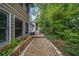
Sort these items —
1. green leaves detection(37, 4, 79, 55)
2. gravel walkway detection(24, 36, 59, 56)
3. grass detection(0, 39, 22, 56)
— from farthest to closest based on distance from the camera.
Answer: green leaves detection(37, 4, 79, 55) < gravel walkway detection(24, 36, 59, 56) < grass detection(0, 39, 22, 56)

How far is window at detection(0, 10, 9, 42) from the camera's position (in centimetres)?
283

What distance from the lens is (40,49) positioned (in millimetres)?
3537

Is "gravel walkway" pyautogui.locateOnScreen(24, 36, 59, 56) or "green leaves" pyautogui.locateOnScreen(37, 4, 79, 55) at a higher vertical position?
"green leaves" pyautogui.locateOnScreen(37, 4, 79, 55)

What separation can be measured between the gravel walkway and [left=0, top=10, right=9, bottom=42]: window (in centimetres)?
62

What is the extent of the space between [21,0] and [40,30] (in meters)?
1.01

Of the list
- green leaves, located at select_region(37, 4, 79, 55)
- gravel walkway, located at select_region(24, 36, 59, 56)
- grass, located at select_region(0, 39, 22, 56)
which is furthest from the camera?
green leaves, located at select_region(37, 4, 79, 55)

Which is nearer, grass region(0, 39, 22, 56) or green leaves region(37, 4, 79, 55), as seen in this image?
grass region(0, 39, 22, 56)

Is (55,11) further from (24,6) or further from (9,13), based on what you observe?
(9,13)

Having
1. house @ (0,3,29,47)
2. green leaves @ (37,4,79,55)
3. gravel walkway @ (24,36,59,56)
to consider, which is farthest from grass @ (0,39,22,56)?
green leaves @ (37,4,79,55)

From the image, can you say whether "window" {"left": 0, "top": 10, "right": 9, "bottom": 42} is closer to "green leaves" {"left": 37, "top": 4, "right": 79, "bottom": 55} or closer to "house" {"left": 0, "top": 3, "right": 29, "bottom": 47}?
"house" {"left": 0, "top": 3, "right": 29, "bottom": 47}

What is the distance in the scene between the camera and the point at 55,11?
3.78m

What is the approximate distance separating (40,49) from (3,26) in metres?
1.02

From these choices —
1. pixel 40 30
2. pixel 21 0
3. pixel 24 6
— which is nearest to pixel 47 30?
pixel 40 30

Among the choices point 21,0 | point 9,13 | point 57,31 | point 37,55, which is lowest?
point 37,55
